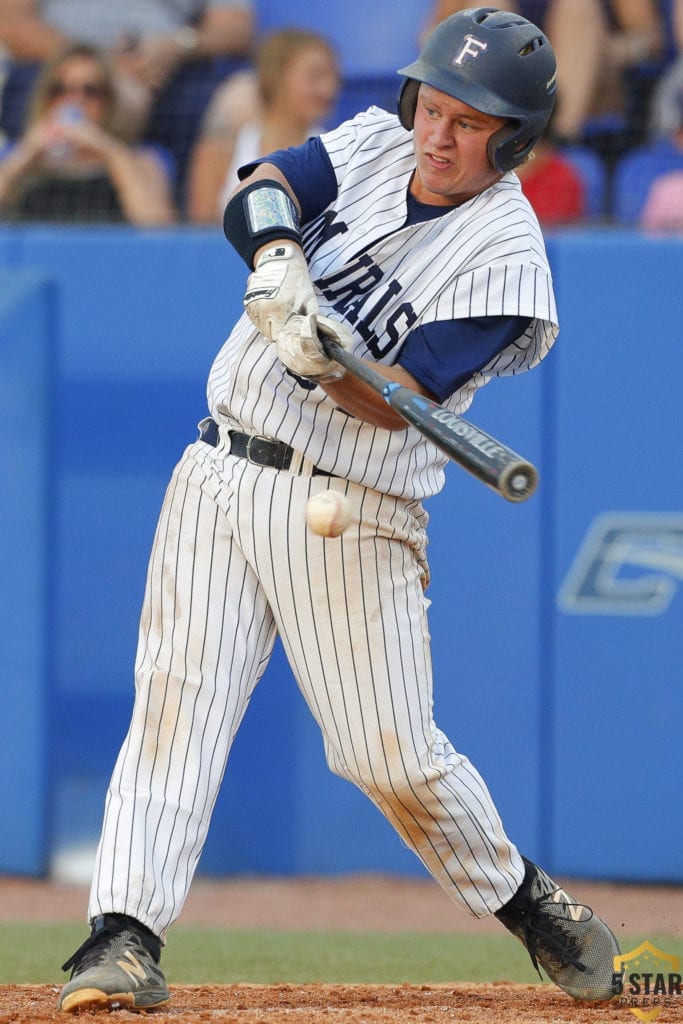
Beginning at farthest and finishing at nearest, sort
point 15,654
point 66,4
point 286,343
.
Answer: point 66,4, point 15,654, point 286,343

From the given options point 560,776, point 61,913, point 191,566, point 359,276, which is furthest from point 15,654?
point 359,276

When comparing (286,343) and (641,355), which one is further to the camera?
(641,355)

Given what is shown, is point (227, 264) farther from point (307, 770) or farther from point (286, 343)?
point (286, 343)

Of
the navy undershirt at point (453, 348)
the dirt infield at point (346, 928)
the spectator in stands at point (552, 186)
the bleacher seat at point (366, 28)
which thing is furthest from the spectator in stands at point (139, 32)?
the navy undershirt at point (453, 348)

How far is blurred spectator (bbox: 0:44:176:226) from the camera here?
17.6ft

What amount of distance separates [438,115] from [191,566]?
3.00ft

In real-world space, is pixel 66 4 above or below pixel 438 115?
above

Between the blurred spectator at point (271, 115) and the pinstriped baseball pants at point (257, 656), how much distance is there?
2.82 metres

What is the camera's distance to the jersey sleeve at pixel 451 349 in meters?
2.48

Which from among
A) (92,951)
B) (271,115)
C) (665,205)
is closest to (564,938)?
(92,951)

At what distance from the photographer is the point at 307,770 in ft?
15.8

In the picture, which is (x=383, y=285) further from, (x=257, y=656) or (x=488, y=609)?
(x=488, y=609)

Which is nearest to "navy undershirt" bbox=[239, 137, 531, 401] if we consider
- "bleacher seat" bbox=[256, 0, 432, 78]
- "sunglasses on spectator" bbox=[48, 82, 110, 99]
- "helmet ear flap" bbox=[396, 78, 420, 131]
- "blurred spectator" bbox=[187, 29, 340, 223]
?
"helmet ear flap" bbox=[396, 78, 420, 131]

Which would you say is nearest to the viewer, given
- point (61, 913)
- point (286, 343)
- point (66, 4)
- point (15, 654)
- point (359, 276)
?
point (286, 343)
